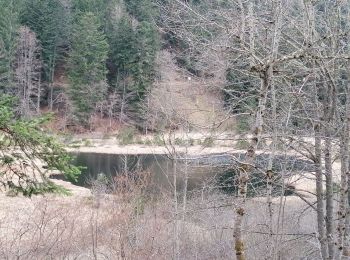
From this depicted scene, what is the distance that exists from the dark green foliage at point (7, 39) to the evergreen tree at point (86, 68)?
5.38 metres

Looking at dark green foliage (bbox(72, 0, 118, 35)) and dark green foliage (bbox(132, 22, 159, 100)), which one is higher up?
dark green foliage (bbox(72, 0, 118, 35))

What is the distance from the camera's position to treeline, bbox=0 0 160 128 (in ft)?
145

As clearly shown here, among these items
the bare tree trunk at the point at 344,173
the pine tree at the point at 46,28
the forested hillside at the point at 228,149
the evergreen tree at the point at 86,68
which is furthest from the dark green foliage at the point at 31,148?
the pine tree at the point at 46,28

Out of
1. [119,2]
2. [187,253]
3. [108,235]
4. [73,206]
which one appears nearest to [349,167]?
[187,253]

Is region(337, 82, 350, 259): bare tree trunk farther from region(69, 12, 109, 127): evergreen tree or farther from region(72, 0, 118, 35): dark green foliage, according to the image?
region(72, 0, 118, 35): dark green foliage

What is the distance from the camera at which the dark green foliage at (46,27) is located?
4794cm

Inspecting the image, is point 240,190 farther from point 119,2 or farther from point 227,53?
point 119,2

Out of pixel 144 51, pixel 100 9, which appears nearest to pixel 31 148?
pixel 144 51

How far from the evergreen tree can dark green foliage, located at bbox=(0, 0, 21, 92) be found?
538cm

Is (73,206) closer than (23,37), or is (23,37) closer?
(73,206)

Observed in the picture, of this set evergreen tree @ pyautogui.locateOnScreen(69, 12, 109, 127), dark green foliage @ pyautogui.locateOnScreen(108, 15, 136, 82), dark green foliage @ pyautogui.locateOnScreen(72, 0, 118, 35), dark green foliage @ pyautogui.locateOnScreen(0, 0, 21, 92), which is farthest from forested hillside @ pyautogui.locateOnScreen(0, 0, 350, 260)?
dark green foliage @ pyautogui.locateOnScreen(72, 0, 118, 35)

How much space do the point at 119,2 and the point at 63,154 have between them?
50896mm

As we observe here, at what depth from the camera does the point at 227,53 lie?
5629mm

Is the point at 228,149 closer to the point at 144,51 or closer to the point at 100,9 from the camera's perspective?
the point at 144,51
